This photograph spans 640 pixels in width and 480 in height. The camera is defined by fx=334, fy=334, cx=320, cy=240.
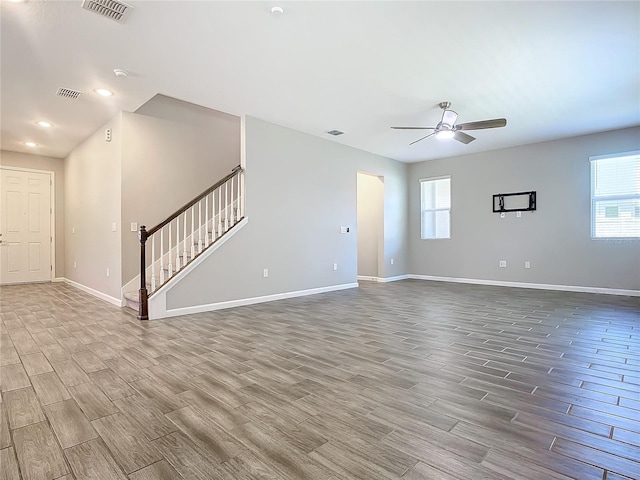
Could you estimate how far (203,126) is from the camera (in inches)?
230

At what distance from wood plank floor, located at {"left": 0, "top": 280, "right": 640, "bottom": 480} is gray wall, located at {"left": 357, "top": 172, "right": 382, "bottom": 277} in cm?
398

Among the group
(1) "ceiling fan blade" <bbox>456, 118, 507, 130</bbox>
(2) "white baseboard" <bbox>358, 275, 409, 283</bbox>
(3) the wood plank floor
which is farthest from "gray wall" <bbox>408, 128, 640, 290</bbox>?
(1) "ceiling fan blade" <bbox>456, 118, 507, 130</bbox>

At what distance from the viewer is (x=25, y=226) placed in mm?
7047

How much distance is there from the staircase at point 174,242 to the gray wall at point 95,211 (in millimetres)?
497

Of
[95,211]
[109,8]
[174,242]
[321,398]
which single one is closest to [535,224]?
[321,398]

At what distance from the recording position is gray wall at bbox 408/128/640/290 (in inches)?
228

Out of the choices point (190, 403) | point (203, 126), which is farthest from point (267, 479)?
point (203, 126)

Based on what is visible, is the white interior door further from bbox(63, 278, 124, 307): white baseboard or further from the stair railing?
the stair railing

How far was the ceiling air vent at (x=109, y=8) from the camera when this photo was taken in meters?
2.52

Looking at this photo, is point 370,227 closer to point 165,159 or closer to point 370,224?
point 370,224

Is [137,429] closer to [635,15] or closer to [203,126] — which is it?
[635,15]

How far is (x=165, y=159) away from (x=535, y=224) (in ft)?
22.5

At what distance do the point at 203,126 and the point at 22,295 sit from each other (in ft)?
13.9

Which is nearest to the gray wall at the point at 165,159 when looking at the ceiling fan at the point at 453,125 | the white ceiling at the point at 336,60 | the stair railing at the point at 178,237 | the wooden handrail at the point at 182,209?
the stair railing at the point at 178,237
